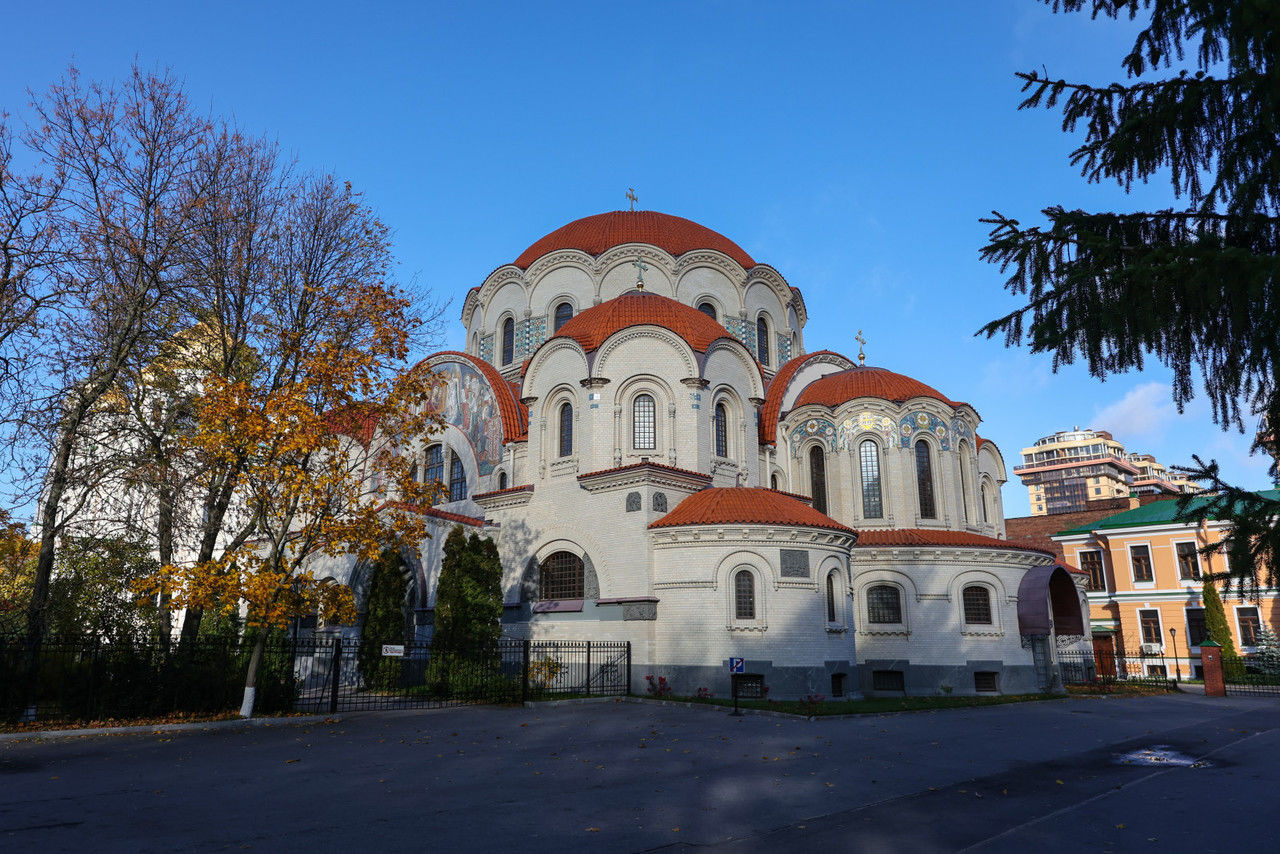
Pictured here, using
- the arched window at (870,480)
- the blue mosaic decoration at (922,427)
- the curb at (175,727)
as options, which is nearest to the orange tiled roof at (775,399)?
the arched window at (870,480)

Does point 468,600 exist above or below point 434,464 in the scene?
below

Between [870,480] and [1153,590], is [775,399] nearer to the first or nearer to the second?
[870,480]

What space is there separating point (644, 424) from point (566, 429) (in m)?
2.50

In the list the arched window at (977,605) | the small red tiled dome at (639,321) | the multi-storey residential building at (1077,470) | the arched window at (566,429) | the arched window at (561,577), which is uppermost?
the multi-storey residential building at (1077,470)

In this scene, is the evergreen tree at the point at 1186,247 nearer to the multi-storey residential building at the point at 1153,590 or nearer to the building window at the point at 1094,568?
the multi-storey residential building at the point at 1153,590

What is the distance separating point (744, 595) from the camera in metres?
20.8

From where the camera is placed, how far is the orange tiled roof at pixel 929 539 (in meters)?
24.7

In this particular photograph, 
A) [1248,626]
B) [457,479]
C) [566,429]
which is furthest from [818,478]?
[1248,626]

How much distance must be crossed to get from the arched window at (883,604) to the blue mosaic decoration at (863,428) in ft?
15.1

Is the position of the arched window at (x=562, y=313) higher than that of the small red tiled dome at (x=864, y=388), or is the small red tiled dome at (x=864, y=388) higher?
the arched window at (x=562, y=313)

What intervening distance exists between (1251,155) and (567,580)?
65.7 feet

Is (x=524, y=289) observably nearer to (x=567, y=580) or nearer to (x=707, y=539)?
(x=567, y=580)

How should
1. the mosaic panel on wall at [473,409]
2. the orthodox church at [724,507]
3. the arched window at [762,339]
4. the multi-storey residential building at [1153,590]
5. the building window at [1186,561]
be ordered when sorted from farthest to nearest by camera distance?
1. the building window at [1186,561]
2. the multi-storey residential building at [1153,590]
3. the arched window at [762,339]
4. the mosaic panel on wall at [473,409]
5. the orthodox church at [724,507]

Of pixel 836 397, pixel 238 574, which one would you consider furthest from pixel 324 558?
pixel 836 397
